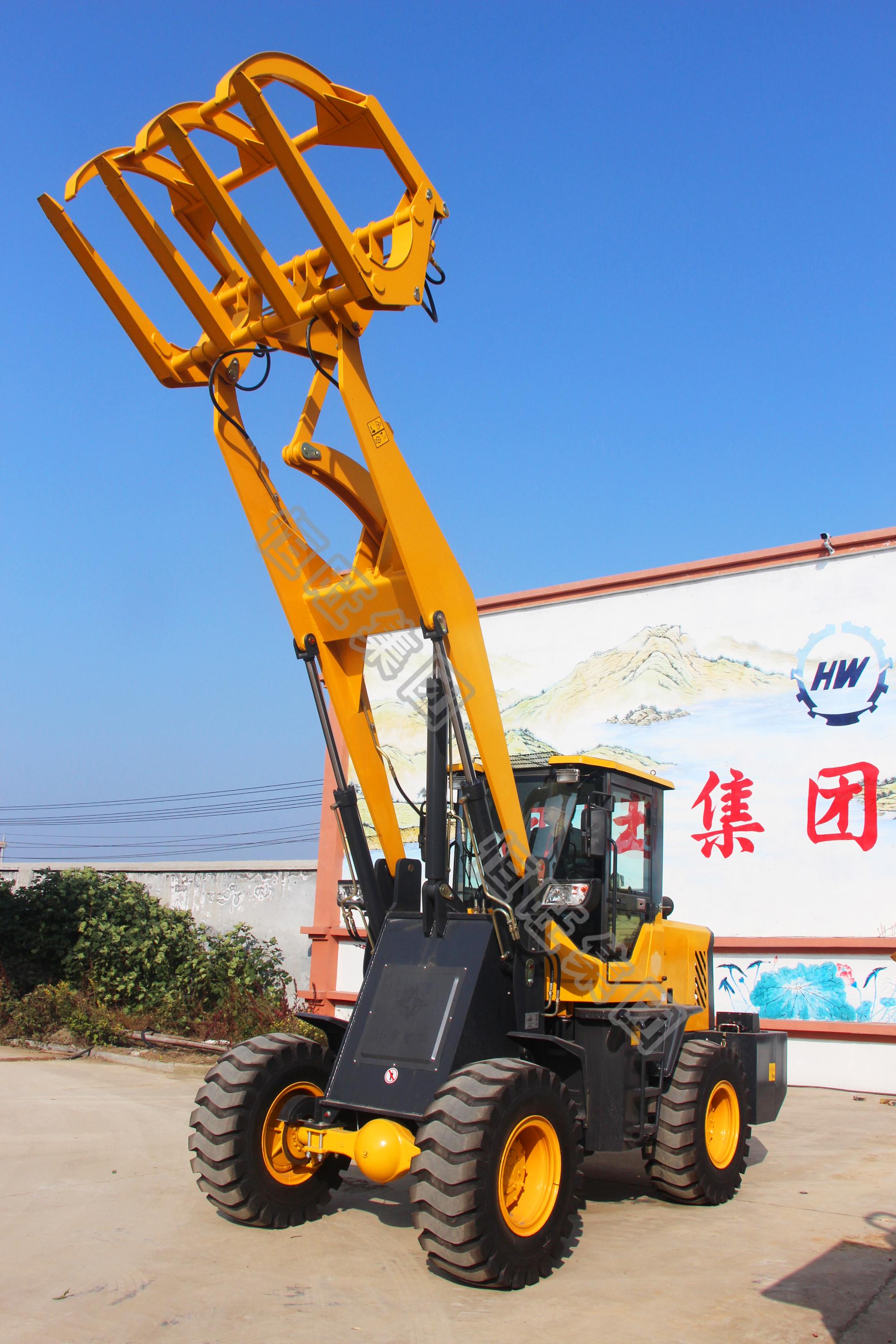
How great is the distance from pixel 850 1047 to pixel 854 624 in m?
4.95

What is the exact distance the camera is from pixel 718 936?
1343cm

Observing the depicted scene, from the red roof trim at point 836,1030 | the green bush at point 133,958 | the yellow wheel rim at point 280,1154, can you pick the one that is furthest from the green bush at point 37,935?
the yellow wheel rim at point 280,1154

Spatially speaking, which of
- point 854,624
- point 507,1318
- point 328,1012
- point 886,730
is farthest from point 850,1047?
point 507,1318

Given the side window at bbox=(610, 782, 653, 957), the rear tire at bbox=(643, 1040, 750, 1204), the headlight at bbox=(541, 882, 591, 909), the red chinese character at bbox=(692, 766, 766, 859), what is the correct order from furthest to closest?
the red chinese character at bbox=(692, 766, 766, 859) → the side window at bbox=(610, 782, 653, 957) → the rear tire at bbox=(643, 1040, 750, 1204) → the headlight at bbox=(541, 882, 591, 909)

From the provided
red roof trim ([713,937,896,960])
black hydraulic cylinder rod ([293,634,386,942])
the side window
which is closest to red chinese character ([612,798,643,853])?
the side window

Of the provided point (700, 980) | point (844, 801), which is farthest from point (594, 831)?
point (844, 801)

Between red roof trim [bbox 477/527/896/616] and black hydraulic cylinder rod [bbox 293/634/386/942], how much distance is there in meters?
8.68

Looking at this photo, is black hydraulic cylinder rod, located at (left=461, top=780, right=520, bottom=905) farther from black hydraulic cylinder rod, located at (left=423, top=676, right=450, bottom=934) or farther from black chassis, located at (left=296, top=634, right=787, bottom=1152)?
black hydraulic cylinder rod, located at (left=423, top=676, right=450, bottom=934)

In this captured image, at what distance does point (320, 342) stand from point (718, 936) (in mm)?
9830

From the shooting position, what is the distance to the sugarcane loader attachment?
215 inches

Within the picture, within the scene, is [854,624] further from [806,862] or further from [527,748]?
[527,748]

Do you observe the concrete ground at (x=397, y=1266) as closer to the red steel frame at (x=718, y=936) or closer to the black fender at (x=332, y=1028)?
the black fender at (x=332, y=1028)

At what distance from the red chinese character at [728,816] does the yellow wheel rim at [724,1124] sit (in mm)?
6226

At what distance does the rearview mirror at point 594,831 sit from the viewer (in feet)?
21.9
